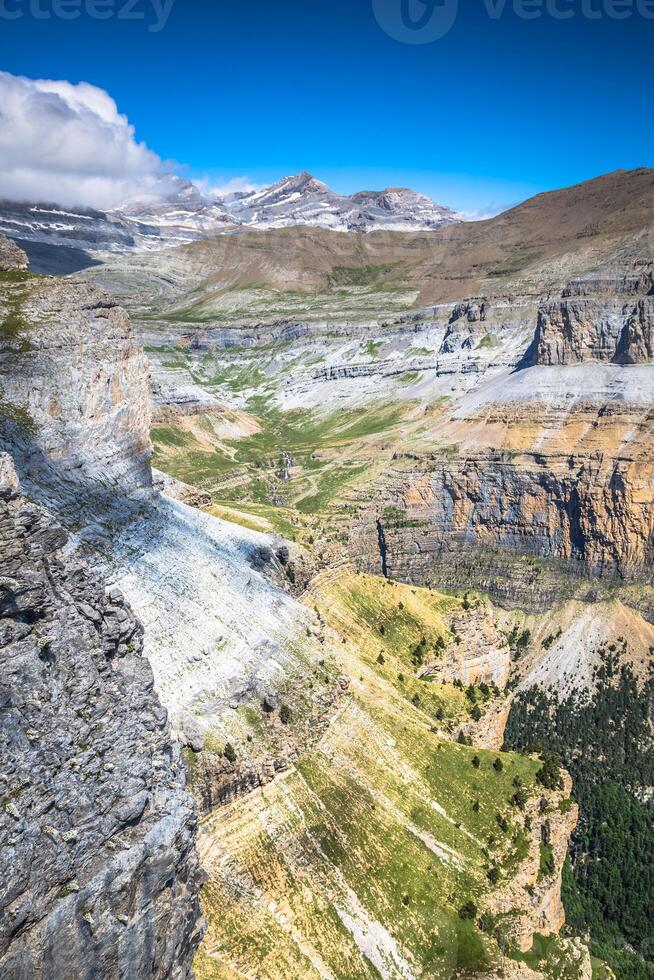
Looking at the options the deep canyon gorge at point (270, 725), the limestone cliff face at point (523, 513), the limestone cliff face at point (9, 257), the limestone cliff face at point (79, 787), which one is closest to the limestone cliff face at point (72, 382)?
the deep canyon gorge at point (270, 725)

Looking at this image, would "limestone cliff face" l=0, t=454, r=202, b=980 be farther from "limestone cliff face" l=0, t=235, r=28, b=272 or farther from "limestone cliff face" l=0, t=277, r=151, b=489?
"limestone cliff face" l=0, t=235, r=28, b=272

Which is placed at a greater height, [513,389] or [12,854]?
[12,854]

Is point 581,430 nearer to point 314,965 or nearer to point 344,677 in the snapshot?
point 344,677

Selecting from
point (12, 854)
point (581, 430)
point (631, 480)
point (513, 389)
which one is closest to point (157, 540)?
point (12, 854)

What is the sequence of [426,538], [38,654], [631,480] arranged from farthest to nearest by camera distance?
[426,538], [631,480], [38,654]

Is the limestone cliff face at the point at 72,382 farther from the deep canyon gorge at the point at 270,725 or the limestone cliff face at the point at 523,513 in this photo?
the limestone cliff face at the point at 523,513

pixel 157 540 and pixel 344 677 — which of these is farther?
pixel 344 677

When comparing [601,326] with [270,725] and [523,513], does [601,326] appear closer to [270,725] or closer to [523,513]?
Answer: [523,513]
